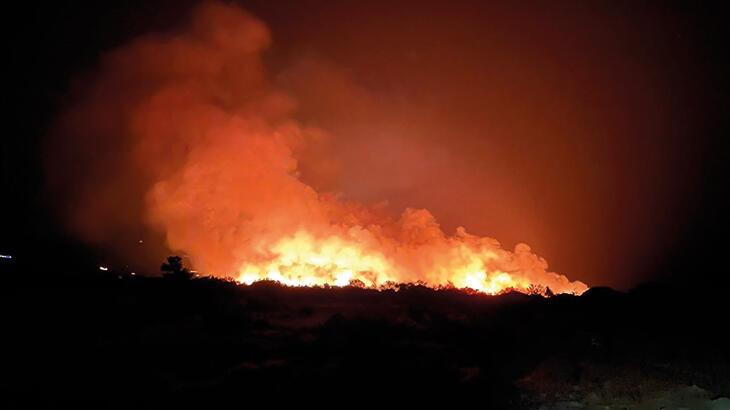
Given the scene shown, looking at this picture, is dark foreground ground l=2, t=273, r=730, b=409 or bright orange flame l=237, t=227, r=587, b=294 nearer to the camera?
dark foreground ground l=2, t=273, r=730, b=409

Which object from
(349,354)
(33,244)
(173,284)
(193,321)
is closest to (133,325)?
(193,321)

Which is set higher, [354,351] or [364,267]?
[364,267]

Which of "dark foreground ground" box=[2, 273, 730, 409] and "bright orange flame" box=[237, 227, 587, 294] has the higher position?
"bright orange flame" box=[237, 227, 587, 294]

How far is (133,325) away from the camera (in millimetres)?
17750

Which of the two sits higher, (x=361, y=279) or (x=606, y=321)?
(x=361, y=279)

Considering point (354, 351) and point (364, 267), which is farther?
point (364, 267)

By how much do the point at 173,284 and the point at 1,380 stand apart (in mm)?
11311

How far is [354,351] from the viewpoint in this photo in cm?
1434

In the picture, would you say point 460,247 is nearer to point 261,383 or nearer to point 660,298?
point 660,298

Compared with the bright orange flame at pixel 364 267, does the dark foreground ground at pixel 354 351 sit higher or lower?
lower

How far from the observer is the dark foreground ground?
11797mm

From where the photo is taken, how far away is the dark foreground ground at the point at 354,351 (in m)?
11.8

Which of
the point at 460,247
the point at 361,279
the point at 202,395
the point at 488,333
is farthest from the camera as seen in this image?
the point at 460,247

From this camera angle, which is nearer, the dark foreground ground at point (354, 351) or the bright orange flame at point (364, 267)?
the dark foreground ground at point (354, 351)
